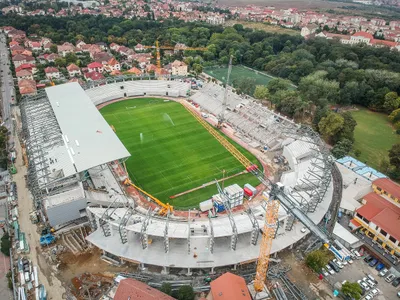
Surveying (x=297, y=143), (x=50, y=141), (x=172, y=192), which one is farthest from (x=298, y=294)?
(x=50, y=141)

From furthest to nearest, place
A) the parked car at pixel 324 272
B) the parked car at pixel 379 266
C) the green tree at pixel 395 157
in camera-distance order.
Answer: the green tree at pixel 395 157
the parked car at pixel 379 266
the parked car at pixel 324 272

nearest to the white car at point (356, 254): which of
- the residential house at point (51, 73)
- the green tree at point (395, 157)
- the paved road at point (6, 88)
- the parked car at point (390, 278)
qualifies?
the parked car at point (390, 278)

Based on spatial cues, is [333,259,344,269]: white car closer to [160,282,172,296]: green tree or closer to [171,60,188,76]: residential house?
[160,282,172,296]: green tree

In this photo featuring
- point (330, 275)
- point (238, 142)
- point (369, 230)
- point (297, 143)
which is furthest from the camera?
point (238, 142)

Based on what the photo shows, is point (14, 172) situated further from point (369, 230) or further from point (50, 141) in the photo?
point (369, 230)

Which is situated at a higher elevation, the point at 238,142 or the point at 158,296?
the point at 158,296

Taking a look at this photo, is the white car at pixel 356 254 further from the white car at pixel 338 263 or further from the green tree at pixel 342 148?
the green tree at pixel 342 148
